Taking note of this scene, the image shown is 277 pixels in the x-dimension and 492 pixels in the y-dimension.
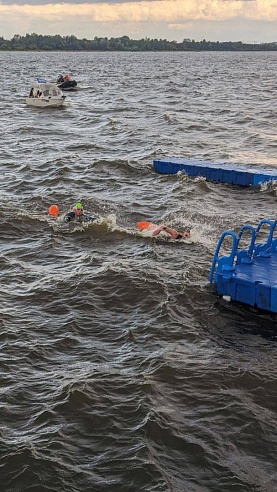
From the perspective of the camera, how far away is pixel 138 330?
13.1 metres

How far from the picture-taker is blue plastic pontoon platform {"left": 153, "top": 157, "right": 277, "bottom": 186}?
82.4 feet

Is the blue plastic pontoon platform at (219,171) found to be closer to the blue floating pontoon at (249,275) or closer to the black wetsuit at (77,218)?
the black wetsuit at (77,218)

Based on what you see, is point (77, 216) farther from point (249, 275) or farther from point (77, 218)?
point (249, 275)

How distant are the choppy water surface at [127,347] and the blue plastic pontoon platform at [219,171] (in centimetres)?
66

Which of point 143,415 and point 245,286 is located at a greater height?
point 245,286

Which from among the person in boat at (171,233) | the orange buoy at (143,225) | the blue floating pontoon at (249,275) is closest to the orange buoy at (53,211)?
the orange buoy at (143,225)

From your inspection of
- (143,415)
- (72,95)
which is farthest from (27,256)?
(72,95)

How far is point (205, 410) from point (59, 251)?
28.5ft

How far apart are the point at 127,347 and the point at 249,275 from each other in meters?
3.41

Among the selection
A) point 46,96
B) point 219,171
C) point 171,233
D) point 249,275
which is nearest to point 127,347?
point 249,275

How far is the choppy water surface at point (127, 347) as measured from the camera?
920cm

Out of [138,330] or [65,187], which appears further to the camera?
[65,187]

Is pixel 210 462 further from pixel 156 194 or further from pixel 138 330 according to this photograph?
pixel 156 194

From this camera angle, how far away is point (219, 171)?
25984 millimetres
